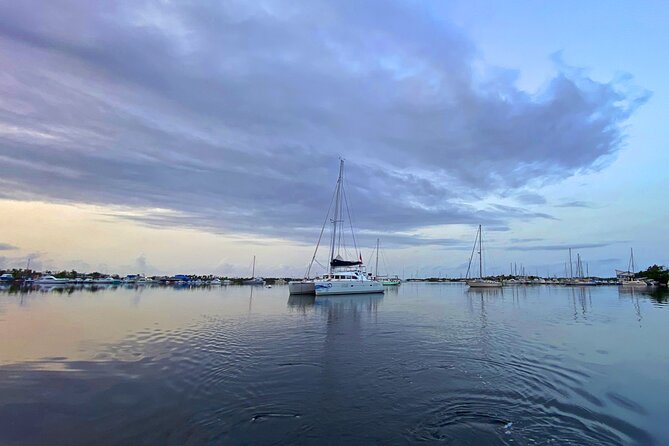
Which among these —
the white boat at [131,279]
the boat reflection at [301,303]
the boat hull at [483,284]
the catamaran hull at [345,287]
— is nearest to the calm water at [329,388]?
the boat reflection at [301,303]

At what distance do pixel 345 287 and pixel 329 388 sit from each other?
52.4 meters

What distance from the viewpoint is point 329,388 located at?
37.7ft

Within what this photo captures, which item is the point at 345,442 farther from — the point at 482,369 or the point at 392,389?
the point at 482,369

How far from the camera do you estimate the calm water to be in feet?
27.1

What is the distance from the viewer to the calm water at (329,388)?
827cm

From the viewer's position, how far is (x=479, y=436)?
8039mm

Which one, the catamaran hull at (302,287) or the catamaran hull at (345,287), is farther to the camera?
the catamaran hull at (302,287)

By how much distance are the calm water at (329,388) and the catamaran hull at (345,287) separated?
3737 centimetres

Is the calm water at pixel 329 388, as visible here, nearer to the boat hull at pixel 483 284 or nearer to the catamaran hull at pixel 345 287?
the catamaran hull at pixel 345 287

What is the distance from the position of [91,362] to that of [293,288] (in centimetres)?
5064

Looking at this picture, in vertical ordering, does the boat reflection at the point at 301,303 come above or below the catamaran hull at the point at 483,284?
below

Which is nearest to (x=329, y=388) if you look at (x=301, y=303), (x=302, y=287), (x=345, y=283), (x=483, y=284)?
(x=301, y=303)

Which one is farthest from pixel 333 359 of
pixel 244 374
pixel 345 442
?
pixel 345 442

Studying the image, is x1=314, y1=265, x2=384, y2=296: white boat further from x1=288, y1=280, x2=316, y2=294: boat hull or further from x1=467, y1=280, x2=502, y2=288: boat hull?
x1=467, y1=280, x2=502, y2=288: boat hull
